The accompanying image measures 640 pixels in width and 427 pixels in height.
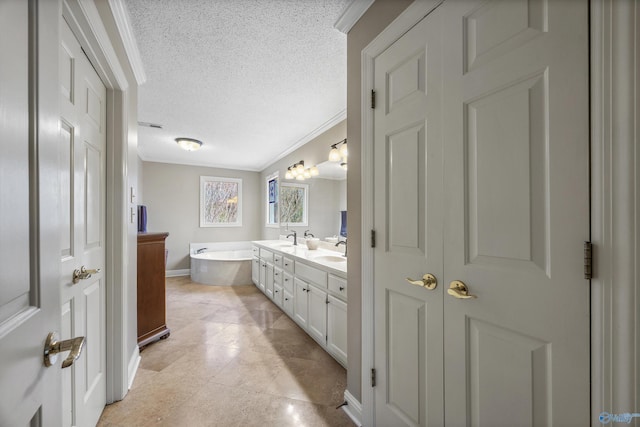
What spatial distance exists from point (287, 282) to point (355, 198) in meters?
1.86

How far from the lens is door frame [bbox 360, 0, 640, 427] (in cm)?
59

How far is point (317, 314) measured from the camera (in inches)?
93.7

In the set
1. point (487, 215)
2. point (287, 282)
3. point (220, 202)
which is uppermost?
point (220, 202)

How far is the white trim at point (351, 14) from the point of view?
4.65 ft

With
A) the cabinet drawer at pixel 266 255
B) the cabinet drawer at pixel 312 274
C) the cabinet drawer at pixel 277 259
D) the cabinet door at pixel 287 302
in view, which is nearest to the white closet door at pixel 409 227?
the cabinet drawer at pixel 312 274

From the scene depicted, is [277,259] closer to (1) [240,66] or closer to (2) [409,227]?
(1) [240,66]

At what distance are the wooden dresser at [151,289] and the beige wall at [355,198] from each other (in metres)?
1.98

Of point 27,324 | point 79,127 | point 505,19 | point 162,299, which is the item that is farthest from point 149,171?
point 505,19

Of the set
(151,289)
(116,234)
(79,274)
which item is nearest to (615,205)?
(79,274)

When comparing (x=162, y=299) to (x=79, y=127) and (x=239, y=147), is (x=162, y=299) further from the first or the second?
(x=239, y=147)

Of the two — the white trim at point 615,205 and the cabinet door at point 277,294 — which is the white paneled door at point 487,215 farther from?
the cabinet door at point 277,294

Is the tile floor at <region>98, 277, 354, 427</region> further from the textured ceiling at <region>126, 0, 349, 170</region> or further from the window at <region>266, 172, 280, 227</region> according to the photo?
the textured ceiling at <region>126, 0, 349, 170</region>

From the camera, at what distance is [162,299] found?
254 centimetres

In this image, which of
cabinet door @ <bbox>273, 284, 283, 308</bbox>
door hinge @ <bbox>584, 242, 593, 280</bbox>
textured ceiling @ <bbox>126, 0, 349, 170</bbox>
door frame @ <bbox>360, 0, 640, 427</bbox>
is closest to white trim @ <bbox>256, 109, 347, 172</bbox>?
textured ceiling @ <bbox>126, 0, 349, 170</bbox>
